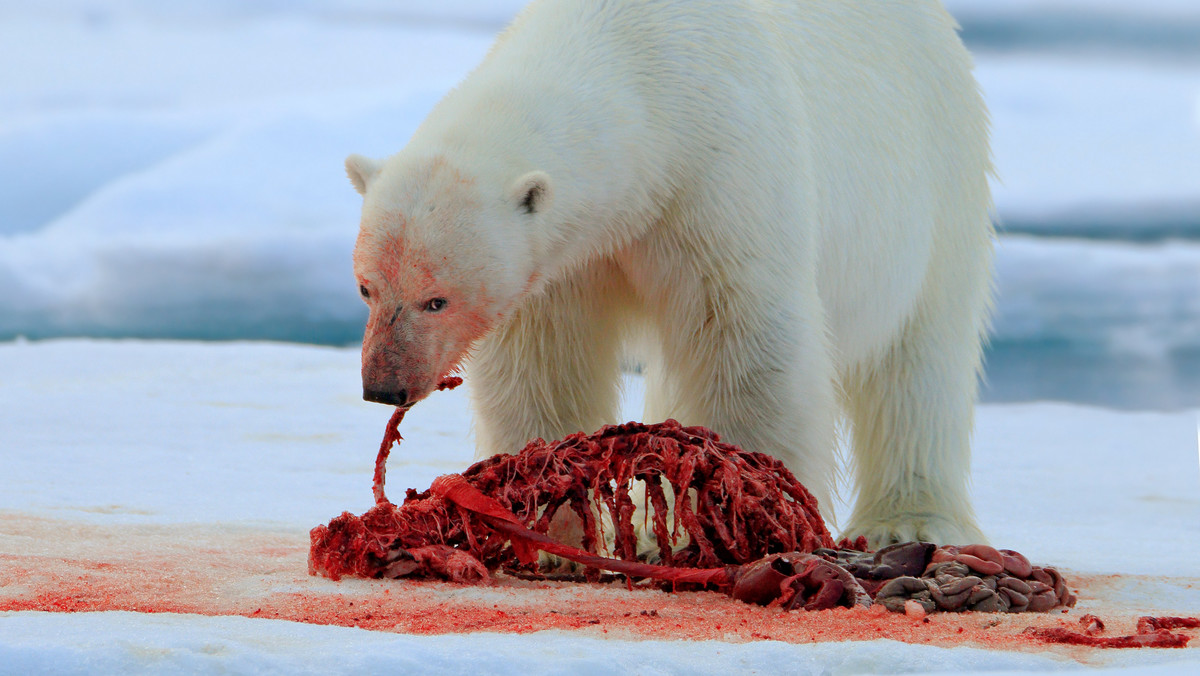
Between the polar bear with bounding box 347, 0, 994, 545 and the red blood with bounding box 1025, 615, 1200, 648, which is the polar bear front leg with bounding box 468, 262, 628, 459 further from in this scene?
the red blood with bounding box 1025, 615, 1200, 648

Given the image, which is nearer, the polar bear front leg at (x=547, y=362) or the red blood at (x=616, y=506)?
the red blood at (x=616, y=506)

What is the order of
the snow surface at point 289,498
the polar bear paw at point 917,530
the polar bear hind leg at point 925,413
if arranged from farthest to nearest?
the polar bear hind leg at point 925,413 → the polar bear paw at point 917,530 → the snow surface at point 289,498

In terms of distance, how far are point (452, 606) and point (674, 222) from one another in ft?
4.31

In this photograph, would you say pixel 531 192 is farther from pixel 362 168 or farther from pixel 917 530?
pixel 917 530

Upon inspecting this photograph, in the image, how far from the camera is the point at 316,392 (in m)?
9.48

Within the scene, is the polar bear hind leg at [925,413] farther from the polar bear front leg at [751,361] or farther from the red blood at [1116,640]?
the red blood at [1116,640]

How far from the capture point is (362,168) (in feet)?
11.8

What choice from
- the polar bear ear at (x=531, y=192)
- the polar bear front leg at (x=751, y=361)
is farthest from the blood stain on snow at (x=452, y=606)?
the polar bear ear at (x=531, y=192)

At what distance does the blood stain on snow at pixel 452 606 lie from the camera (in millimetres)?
2795

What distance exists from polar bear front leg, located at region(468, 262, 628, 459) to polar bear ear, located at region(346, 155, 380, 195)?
705mm

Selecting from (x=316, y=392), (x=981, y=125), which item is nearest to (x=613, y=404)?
(x=981, y=125)

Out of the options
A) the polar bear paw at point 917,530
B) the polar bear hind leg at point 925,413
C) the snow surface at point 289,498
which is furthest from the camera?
the polar bear hind leg at point 925,413

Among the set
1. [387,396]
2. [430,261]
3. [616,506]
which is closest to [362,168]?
[430,261]

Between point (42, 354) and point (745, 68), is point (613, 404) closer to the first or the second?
point (745, 68)
